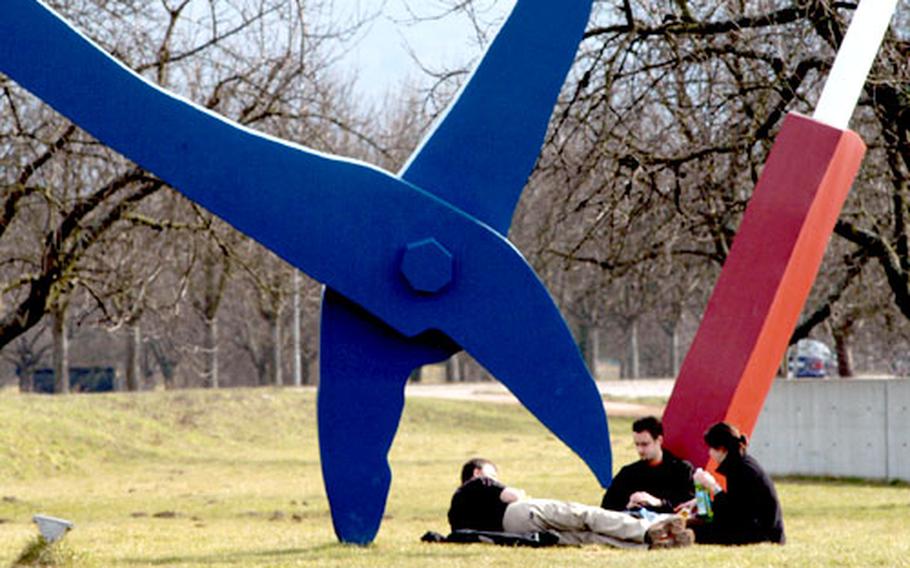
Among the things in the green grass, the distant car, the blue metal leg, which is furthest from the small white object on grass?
the distant car

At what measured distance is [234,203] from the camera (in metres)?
9.05

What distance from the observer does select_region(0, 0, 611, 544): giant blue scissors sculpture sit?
9016 millimetres

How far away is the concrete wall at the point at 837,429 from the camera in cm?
1956

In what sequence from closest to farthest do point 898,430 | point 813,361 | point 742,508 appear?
point 742,508 → point 898,430 → point 813,361

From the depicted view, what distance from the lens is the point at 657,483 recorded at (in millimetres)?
10477

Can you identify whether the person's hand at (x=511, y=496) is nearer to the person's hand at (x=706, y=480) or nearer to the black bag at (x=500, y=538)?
the black bag at (x=500, y=538)

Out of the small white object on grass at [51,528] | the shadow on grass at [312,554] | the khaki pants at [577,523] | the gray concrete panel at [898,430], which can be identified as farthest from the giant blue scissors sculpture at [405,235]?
the gray concrete panel at [898,430]

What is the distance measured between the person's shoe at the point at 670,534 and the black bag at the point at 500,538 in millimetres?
741

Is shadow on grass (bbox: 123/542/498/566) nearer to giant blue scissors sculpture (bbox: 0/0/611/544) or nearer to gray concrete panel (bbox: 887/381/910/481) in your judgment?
giant blue scissors sculpture (bbox: 0/0/611/544)

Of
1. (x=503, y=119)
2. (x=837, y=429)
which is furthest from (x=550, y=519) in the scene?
(x=837, y=429)

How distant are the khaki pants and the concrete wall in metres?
10.5

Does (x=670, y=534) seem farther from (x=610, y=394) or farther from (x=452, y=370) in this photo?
(x=452, y=370)

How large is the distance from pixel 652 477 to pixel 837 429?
34.5 feet

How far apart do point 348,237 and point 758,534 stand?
3.44 meters
